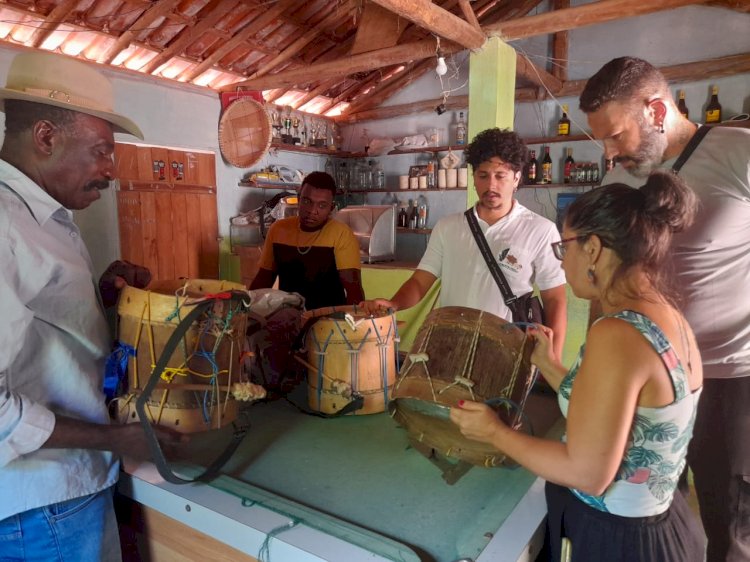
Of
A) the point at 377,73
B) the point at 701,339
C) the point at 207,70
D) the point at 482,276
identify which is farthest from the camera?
the point at 377,73

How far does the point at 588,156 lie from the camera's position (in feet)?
20.0

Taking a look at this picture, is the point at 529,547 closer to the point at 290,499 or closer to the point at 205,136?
the point at 290,499

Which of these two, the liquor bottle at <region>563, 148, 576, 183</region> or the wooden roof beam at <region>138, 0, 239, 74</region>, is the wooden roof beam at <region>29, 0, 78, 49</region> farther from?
the liquor bottle at <region>563, 148, 576, 183</region>

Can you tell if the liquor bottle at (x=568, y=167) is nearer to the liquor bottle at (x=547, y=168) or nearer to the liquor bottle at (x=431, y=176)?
the liquor bottle at (x=547, y=168)

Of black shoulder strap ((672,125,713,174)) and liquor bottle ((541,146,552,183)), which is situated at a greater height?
liquor bottle ((541,146,552,183))

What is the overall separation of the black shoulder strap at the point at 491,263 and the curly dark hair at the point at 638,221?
0.98 meters

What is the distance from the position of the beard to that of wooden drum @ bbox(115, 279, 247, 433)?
1.26 meters

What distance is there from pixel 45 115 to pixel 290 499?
1004mm

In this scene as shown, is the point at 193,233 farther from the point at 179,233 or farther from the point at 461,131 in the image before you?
the point at 461,131

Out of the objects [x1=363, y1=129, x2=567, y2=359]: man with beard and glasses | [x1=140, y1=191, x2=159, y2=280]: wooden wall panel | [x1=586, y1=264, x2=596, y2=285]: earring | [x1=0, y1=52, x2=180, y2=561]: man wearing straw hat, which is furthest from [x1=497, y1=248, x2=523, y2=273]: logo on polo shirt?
[x1=140, y1=191, x2=159, y2=280]: wooden wall panel

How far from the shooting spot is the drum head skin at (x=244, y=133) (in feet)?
20.1

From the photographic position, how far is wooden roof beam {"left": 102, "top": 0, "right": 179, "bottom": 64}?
4.68 meters

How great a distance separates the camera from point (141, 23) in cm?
478

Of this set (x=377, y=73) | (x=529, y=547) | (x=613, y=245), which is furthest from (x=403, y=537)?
(x=377, y=73)
